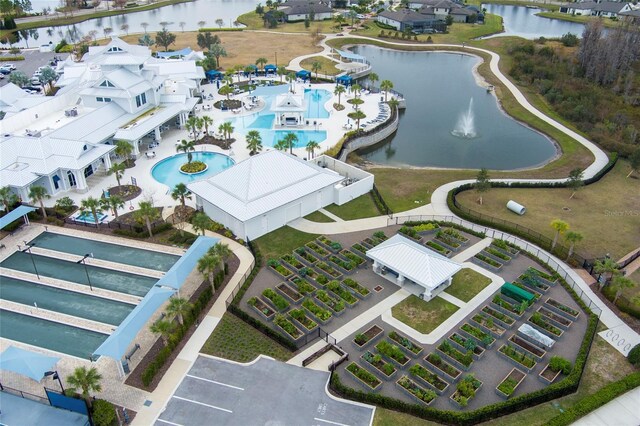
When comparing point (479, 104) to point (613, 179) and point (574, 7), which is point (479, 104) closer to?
point (613, 179)

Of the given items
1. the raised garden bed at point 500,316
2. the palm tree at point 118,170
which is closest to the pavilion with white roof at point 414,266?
the raised garden bed at point 500,316

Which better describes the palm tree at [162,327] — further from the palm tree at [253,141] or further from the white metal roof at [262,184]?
the palm tree at [253,141]

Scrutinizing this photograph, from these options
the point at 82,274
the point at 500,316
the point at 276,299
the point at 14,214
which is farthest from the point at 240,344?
the point at 14,214

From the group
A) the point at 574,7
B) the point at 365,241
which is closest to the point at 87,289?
the point at 365,241

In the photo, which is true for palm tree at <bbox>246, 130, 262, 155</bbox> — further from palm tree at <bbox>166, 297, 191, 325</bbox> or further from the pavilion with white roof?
palm tree at <bbox>166, 297, 191, 325</bbox>

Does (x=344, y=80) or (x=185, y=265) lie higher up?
(x=344, y=80)

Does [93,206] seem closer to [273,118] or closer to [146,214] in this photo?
[146,214]
